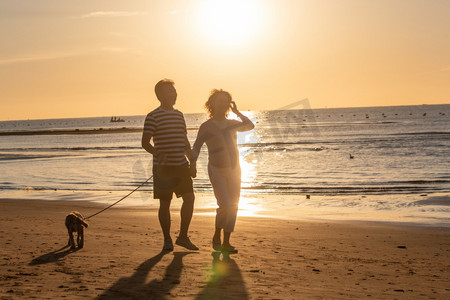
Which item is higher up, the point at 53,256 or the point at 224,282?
the point at 53,256

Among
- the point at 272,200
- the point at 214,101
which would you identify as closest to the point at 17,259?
the point at 214,101

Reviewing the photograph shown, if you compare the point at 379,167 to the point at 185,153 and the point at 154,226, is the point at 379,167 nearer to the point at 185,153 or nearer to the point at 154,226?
the point at 154,226

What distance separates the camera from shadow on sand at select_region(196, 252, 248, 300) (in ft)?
15.2

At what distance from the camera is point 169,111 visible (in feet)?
21.1

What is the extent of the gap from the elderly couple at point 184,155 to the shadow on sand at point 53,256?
1217 mm

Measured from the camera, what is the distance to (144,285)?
488 cm

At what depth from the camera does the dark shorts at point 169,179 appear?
250 inches

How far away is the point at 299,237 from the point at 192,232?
1693 millimetres

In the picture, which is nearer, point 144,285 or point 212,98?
point 144,285

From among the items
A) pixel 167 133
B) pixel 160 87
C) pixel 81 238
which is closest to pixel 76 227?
pixel 81 238

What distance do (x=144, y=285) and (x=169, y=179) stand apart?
1.74 m

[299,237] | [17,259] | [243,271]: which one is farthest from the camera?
[299,237]

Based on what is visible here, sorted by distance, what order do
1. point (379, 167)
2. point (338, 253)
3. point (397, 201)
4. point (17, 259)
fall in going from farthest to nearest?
point (379, 167) → point (397, 201) → point (338, 253) → point (17, 259)

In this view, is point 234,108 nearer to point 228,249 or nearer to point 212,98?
point 212,98
